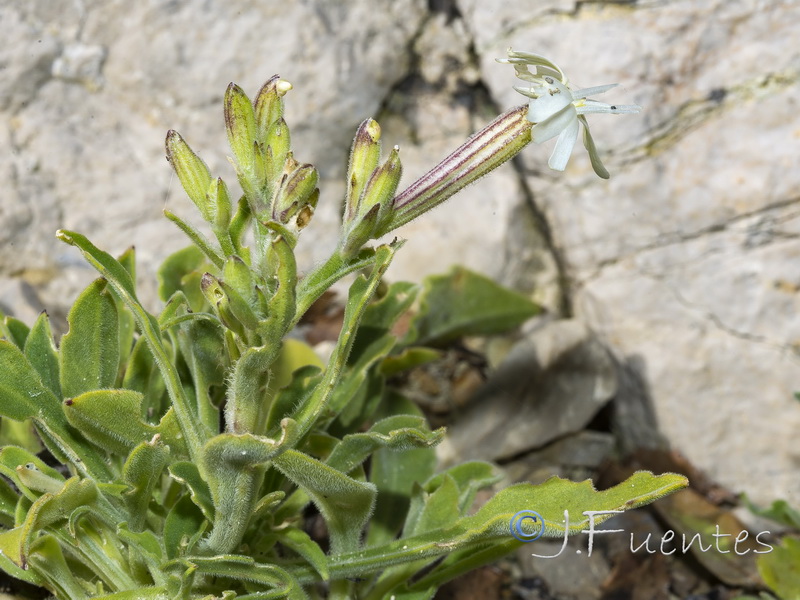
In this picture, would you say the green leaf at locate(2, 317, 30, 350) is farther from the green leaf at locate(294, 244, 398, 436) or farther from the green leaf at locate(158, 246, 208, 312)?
the green leaf at locate(294, 244, 398, 436)

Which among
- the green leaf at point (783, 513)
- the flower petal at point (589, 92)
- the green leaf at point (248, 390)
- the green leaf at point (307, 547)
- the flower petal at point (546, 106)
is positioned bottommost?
the green leaf at point (783, 513)

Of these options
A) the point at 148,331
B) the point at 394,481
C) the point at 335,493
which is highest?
the point at 148,331

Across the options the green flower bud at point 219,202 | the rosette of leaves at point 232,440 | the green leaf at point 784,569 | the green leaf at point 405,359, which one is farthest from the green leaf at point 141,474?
the green leaf at point 784,569

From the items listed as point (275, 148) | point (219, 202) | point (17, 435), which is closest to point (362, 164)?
point (275, 148)

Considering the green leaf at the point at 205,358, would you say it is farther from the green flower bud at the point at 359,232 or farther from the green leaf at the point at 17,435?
the green leaf at the point at 17,435

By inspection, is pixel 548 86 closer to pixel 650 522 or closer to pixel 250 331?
pixel 250 331

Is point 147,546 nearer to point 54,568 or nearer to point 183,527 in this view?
point 183,527

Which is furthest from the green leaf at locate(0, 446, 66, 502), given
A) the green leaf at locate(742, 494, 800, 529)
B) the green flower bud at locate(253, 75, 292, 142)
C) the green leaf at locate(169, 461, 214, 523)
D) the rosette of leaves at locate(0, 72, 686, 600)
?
the green leaf at locate(742, 494, 800, 529)
